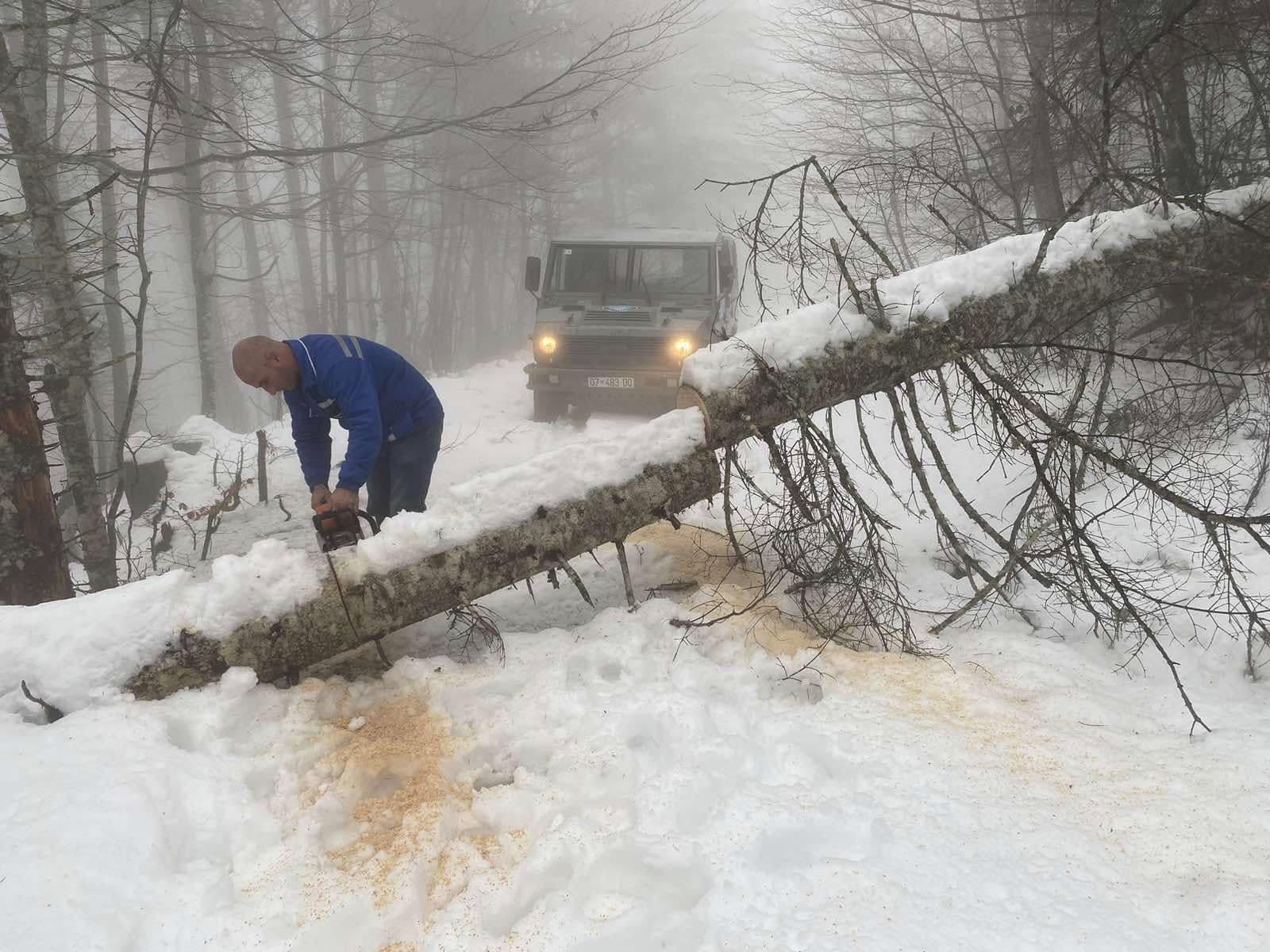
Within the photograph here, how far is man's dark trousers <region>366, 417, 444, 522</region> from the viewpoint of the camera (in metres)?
4.03

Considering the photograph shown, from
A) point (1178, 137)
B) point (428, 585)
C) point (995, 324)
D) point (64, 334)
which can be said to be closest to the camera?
point (428, 585)

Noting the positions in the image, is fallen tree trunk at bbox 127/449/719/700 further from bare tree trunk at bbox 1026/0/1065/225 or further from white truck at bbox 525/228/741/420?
white truck at bbox 525/228/741/420

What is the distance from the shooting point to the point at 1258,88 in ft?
14.8

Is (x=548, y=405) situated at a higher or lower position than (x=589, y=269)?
lower

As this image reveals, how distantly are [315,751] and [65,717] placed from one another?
2.73 feet

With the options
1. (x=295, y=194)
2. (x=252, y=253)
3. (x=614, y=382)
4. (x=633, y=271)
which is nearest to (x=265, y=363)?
(x=614, y=382)

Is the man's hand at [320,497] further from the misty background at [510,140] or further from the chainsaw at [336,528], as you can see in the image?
the misty background at [510,140]

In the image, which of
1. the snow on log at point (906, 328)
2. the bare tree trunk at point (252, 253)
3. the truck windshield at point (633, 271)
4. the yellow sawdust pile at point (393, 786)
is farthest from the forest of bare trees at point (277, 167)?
the snow on log at point (906, 328)

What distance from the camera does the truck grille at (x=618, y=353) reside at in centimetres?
870

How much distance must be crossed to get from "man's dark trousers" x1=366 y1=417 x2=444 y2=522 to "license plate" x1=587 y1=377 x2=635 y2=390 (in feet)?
15.9

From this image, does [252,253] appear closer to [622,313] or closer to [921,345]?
[622,313]

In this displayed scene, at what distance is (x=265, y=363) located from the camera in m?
3.38

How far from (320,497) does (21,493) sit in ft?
5.28

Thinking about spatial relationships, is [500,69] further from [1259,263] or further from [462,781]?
[462,781]
